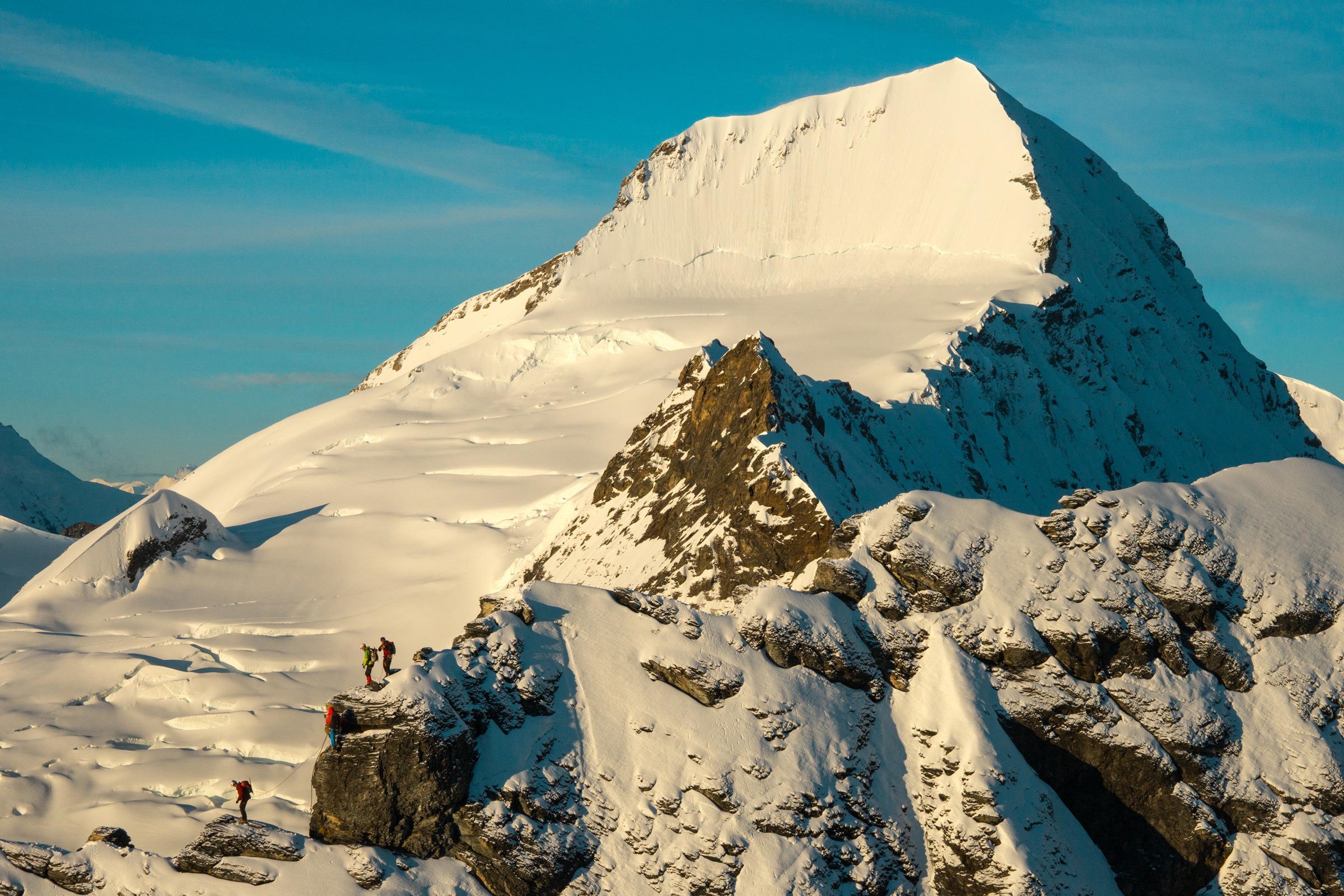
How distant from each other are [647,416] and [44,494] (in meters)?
113

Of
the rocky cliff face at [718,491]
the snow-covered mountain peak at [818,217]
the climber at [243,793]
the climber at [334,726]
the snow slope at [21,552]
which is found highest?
the snow-covered mountain peak at [818,217]

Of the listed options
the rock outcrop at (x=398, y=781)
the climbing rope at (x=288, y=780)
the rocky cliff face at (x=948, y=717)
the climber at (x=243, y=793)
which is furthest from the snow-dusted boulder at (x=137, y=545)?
the rock outcrop at (x=398, y=781)

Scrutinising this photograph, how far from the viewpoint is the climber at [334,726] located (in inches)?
1435

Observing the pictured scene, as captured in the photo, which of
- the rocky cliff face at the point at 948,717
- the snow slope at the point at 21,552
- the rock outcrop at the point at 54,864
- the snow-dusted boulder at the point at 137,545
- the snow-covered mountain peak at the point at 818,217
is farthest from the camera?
the snow-covered mountain peak at the point at 818,217

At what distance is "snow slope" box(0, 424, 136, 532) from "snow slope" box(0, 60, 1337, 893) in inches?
2129

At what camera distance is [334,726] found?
3650cm

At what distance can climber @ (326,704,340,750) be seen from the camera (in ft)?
120

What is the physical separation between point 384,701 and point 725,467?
22509 millimetres

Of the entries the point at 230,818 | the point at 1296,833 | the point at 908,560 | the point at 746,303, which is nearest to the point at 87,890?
the point at 230,818

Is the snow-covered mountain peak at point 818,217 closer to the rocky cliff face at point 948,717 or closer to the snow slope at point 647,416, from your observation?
the snow slope at point 647,416

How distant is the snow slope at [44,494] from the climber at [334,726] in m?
137

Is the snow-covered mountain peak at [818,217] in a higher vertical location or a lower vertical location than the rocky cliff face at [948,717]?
higher

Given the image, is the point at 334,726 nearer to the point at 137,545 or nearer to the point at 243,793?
the point at 243,793

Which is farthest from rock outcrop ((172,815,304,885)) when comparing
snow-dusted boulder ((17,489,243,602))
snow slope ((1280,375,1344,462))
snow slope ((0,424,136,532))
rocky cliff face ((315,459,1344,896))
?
snow slope ((0,424,136,532))
